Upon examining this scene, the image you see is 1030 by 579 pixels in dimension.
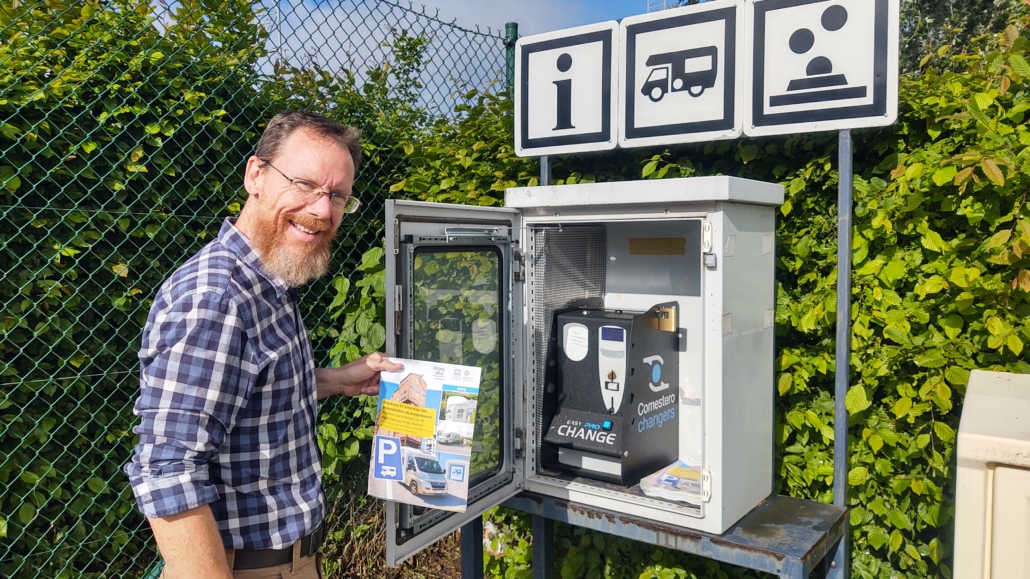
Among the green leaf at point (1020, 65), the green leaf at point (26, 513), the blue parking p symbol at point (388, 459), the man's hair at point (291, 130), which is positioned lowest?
the green leaf at point (26, 513)

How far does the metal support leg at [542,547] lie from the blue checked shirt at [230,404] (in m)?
1.17

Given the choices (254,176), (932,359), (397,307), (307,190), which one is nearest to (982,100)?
(932,359)

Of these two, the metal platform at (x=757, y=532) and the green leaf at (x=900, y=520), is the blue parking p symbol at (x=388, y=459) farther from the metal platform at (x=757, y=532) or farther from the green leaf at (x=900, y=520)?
the green leaf at (x=900, y=520)

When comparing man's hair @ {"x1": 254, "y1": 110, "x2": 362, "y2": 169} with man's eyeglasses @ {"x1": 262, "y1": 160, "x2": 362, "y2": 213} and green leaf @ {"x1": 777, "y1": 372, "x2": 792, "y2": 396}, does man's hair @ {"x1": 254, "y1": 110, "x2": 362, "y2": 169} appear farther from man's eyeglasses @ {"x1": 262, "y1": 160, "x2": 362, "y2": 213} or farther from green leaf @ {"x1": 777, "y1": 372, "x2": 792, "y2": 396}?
green leaf @ {"x1": 777, "y1": 372, "x2": 792, "y2": 396}

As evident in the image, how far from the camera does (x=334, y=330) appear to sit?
3.08 meters

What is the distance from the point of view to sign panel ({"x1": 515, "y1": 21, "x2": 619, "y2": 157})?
8.70 ft

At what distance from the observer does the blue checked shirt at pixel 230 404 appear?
4.30 feet

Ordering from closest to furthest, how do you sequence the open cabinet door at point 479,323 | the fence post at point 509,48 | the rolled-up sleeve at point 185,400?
the rolled-up sleeve at point 185,400
the open cabinet door at point 479,323
the fence post at point 509,48

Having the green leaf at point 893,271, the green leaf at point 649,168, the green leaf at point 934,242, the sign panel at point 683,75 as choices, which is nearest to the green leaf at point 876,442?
the green leaf at point 893,271

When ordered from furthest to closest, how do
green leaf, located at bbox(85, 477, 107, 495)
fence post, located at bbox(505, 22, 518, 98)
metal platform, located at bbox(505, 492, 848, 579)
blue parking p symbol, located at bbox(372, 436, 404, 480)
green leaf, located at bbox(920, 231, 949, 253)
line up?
fence post, located at bbox(505, 22, 518, 98) < green leaf, located at bbox(85, 477, 107, 495) < green leaf, located at bbox(920, 231, 949, 253) < metal platform, located at bbox(505, 492, 848, 579) < blue parking p symbol, located at bbox(372, 436, 404, 480)

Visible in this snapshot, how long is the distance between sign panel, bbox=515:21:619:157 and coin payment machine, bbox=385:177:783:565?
1.31 ft

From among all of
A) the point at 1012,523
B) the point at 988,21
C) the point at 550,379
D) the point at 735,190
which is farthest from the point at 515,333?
the point at 988,21

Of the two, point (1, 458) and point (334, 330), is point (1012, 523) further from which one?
point (1, 458)

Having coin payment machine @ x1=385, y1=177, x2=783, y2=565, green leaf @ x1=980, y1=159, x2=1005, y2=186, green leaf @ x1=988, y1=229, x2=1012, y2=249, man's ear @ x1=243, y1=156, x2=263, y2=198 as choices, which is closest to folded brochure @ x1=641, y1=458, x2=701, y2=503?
coin payment machine @ x1=385, y1=177, x2=783, y2=565
